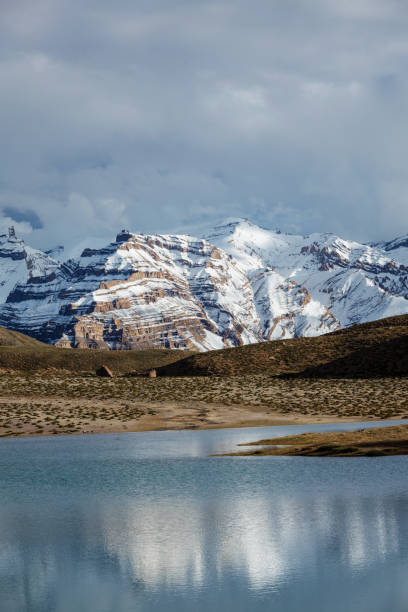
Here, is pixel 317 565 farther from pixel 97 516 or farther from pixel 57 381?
pixel 57 381

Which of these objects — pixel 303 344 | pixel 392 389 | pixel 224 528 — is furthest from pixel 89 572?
pixel 303 344

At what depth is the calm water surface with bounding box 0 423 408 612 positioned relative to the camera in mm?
15156

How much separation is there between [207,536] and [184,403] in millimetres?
54060

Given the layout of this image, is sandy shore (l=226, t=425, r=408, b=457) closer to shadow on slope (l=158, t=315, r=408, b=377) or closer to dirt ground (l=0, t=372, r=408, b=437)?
A: dirt ground (l=0, t=372, r=408, b=437)

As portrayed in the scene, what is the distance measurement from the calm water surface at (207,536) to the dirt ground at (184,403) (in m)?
25.3

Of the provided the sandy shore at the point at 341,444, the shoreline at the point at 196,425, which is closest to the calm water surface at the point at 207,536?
the sandy shore at the point at 341,444

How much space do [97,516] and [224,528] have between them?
4.66m

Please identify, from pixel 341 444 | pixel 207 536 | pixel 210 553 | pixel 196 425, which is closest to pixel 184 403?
pixel 196 425

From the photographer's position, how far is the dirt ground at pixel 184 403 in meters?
60.9

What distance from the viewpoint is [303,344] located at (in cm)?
12150

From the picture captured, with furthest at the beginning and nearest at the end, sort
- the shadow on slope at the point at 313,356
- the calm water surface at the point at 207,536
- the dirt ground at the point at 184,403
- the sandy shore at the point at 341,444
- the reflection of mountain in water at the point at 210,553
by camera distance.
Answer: the shadow on slope at the point at 313,356, the dirt ground at the point at 184,403, the sandy shore at the point at 341,444, the calm water surface at the point at 207,536, the reflection of mountain in water at the point at 210,553

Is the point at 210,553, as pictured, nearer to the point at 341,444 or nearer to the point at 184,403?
the point at 341,444

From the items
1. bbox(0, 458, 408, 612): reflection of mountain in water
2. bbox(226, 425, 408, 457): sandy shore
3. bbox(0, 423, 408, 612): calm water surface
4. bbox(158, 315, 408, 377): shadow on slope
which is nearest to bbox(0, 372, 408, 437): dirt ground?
bbox(158, 315, 408, 377): shadow on slope

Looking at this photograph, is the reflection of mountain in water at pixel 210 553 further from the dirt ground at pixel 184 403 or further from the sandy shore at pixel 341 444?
the dirt ground at pixel 184 403
